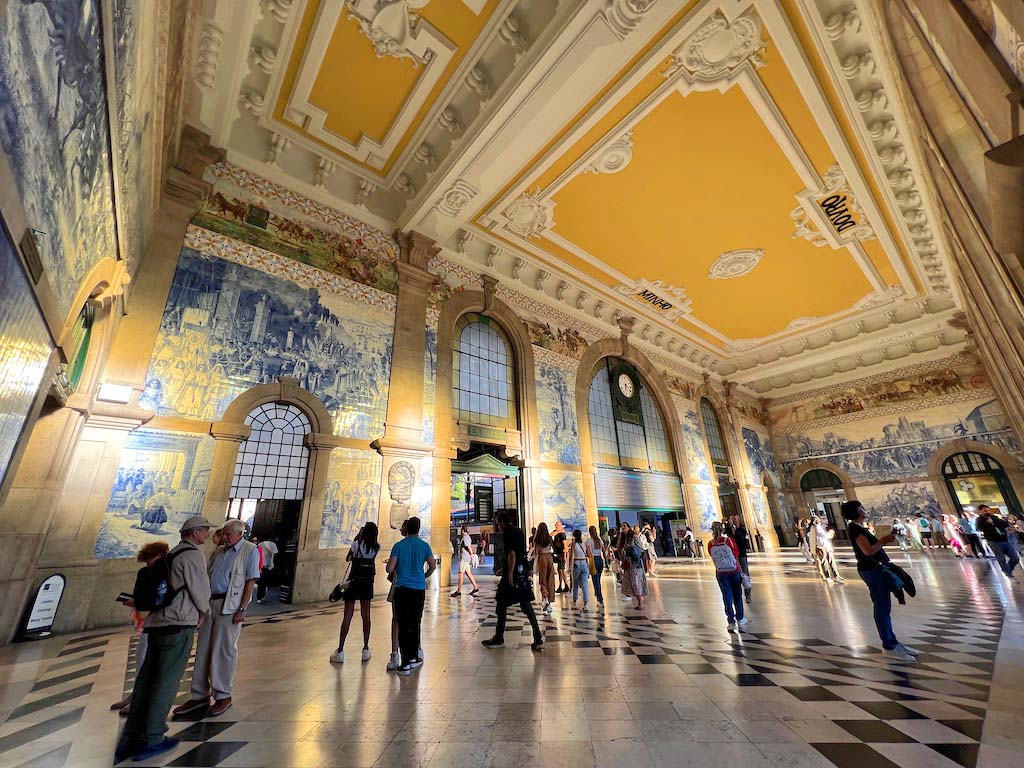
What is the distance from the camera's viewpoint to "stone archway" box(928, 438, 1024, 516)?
16.2 meters

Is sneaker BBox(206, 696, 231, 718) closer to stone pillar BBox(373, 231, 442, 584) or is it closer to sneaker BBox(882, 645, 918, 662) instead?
sneaker BBox(882, 645, 918, 662)

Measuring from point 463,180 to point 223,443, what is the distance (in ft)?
22.8

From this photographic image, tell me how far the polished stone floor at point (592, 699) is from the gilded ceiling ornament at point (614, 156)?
8887 mm

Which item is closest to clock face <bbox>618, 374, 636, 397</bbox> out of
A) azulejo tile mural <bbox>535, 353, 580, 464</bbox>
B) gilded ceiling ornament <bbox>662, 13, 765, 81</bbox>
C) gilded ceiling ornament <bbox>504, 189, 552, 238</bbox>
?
azulejo tile mural <bbox>535, 353, 580, 464</bbox>

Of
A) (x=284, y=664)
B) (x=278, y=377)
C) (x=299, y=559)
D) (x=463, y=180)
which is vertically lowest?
(x=284, y=664)

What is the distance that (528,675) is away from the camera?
3.05 metres

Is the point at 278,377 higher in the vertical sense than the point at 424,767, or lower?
higher

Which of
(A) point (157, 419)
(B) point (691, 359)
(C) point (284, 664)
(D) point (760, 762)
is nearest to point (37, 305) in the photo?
(C) point (284, 664)

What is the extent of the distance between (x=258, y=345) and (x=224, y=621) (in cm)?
576

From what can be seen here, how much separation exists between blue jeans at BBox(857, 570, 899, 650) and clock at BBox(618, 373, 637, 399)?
37.4 ft

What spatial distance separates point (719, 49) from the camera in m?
7.04

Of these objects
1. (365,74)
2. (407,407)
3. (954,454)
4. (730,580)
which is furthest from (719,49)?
(954,454)

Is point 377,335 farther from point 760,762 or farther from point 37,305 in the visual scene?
point 760,762

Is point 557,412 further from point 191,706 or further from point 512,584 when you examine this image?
point 191,706
